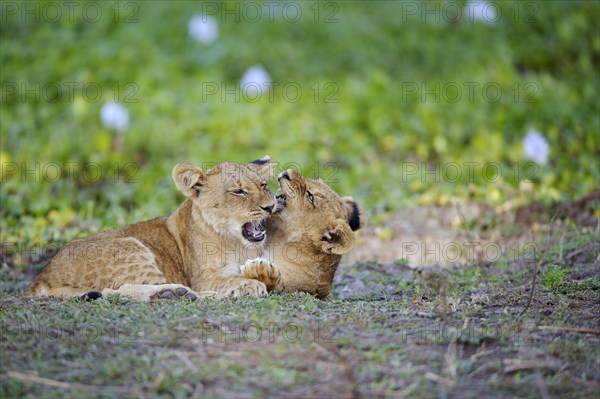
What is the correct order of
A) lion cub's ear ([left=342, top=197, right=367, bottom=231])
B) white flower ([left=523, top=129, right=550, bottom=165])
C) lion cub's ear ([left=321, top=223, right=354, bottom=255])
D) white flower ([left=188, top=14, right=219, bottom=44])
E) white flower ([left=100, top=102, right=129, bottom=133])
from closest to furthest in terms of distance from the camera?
lion cub's ear ([left=321, top=223, right=354, bottom=255]), lion cub's ear ([left=342, top=197, right=367, bottom=231]), white flower ([left=523, top=129, right=550, bottom=165]), white flower ([left=100, top=102, right=129, bottom=133]), white flower ([left=188, top=14, right=219, bottom=44])

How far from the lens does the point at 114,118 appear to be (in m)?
13.4

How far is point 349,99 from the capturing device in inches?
586

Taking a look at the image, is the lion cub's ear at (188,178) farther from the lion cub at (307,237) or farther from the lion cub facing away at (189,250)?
the lion cub at (307,237)

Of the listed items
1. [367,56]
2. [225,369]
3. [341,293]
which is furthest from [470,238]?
[367,56]

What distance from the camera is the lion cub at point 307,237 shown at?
7672 millimetres

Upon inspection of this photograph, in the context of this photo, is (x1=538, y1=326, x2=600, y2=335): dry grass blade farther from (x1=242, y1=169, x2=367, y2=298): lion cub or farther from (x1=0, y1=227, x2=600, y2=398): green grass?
(x1=242, y1=169, x2=367, y2=298): lion cub

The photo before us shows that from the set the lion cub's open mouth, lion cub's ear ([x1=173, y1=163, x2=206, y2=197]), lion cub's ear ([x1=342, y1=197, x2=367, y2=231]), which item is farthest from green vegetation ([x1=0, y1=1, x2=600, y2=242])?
lion cub's ear ([x1=342, y1=197, x2=367, y2=231])

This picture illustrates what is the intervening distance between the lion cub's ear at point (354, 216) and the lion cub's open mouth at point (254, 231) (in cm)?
78

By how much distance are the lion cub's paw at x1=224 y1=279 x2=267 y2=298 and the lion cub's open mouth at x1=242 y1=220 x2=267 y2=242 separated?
0.57 metres

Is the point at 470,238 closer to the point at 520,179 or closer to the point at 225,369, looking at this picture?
the point at 520,179

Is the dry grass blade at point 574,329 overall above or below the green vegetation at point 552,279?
below

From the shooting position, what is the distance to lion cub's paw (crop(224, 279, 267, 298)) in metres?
7.18

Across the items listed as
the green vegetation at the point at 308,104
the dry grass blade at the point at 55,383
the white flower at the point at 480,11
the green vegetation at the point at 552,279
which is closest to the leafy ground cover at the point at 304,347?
the dry grass blade at the point at 55,383

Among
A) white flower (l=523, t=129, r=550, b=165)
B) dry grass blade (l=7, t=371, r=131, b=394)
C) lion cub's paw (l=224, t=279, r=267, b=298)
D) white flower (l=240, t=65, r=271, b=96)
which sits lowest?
dry grass blade (l=7, t=371, r=131, b=394)
